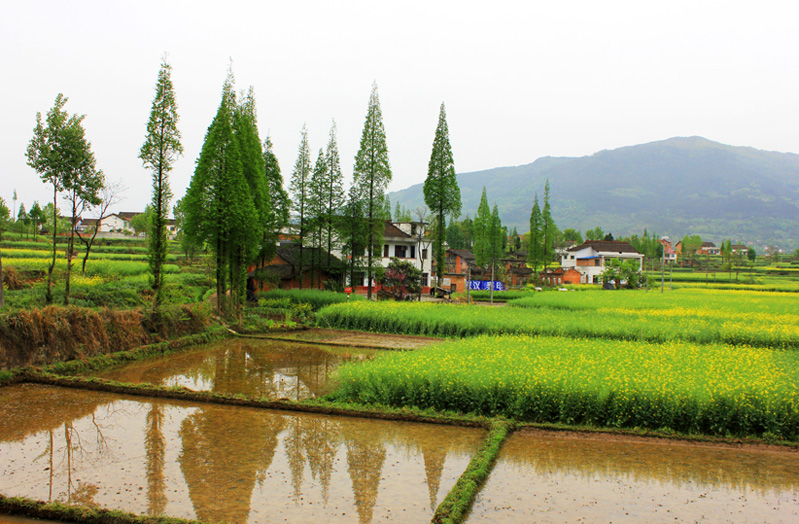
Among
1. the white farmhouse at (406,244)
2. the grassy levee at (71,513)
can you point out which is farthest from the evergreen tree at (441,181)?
the grassy levee at (71,513)

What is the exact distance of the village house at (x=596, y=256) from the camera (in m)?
75.8

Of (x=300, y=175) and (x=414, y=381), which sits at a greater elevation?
(x=300, y=175)

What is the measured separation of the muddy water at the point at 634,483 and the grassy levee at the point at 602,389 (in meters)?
0.72

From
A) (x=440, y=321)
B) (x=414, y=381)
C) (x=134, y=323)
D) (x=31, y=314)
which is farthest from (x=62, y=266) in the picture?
(x=414, y=381)

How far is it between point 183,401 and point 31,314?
16.0 feet

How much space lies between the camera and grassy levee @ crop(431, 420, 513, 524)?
5.92m

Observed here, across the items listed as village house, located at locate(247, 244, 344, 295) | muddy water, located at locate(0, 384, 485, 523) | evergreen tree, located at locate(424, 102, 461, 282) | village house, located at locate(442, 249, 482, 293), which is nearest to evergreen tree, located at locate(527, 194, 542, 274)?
village house, located at locate(442, 249, 482, 293)

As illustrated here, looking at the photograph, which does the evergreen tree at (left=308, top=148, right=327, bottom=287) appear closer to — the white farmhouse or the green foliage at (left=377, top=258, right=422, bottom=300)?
the green foliage at (left=377, top=258, right=422, bottom=300)

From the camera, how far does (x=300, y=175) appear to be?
33156 millimetres

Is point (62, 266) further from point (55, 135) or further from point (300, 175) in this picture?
point (300, 175)

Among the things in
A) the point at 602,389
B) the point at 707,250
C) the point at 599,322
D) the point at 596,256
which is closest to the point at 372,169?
the point at 599,322

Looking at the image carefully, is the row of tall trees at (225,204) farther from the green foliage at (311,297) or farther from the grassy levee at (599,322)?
the grassy levee at (599,322)

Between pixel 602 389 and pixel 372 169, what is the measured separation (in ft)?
83.3

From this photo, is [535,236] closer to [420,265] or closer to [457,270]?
[457,270]
